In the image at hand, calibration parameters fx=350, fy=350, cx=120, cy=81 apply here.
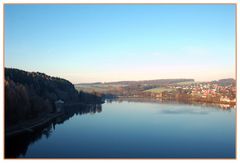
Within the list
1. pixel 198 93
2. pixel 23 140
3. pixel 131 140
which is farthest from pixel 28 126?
pixel 198 93

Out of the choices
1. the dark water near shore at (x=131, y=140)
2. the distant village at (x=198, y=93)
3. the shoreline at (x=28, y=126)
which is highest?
the distant village at (x=198, y=93)

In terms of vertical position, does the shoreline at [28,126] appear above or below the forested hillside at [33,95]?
below

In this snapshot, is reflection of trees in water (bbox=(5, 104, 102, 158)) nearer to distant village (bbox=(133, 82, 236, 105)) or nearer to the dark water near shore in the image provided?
the dark water near shore

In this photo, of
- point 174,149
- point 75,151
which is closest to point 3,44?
point 75,151

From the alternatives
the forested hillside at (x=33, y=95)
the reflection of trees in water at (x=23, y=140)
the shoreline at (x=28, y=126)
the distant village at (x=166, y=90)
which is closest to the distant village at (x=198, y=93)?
the distant village at (x=166, y=90)

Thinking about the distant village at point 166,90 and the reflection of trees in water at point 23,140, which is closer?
the reflection of trees in water at point 23,140

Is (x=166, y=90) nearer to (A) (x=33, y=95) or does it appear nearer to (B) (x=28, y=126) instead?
(A) (x=33, y=95)

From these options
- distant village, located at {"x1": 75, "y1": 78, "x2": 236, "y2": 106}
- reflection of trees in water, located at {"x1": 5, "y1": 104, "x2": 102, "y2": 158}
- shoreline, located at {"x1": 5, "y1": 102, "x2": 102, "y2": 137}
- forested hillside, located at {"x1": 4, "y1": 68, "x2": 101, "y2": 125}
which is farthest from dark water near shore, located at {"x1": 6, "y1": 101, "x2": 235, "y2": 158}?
distant village, located at {"x1": 75, "y1": 78, "x2": 236, "y2": 106}

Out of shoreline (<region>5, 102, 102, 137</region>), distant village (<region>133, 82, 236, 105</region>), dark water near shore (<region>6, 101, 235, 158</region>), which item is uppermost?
distant village (<region>133, 82, 236, 105</region>)

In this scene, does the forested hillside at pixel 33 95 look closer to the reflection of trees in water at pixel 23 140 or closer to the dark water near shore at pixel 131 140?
the reflection of trees in water at pixel 23 140

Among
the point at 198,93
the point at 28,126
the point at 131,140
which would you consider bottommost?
the point at 131,140

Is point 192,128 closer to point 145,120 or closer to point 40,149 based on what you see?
point 145,120
